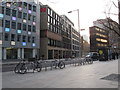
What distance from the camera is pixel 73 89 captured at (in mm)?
5793

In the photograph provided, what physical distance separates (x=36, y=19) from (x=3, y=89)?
41153 millimetres

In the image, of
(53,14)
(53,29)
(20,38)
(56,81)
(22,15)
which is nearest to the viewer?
(56,81)

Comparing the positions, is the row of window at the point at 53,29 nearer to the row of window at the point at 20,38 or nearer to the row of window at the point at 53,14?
the row of window at the point at 53,14

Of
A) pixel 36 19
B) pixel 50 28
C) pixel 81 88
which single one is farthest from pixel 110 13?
pixel 50 28

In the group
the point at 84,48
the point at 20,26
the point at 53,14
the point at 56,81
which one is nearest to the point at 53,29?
the point at 53,14

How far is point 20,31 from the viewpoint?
132ft

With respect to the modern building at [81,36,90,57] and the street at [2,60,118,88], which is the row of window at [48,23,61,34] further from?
the modern building at [81,36,90,57]

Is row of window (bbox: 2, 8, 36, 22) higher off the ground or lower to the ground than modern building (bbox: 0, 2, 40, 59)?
higher

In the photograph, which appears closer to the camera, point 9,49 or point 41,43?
point 9,49

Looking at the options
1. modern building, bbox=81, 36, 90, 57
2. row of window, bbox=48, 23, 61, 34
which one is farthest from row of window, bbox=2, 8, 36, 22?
modern building, bbox=81, 36, 90, 57

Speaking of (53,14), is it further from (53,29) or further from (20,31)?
(20,31)

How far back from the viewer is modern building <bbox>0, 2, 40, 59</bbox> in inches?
1413

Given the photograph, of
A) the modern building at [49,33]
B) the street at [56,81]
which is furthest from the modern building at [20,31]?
the street at [56,81]

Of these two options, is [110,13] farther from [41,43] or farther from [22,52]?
[41,43]
